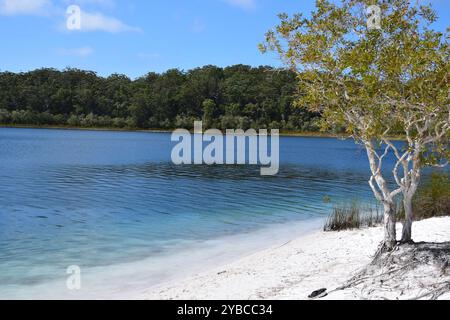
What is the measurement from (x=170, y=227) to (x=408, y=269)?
9.14 metres

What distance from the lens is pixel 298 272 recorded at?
9094mm

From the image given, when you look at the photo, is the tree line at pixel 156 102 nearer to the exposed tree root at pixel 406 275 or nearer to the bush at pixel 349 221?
the bush at pixel 349 221

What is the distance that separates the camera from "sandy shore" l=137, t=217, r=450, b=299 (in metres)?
7.67

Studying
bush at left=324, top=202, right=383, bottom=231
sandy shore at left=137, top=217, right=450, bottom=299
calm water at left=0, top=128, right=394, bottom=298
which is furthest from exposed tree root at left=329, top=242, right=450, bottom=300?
bush at left=324, top=202, right=383, bottom=231

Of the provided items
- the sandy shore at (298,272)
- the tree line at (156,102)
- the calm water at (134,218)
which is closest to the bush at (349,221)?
the sandy shore at (298,272)

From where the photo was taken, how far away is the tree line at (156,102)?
12000 centimetres

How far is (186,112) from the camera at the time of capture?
13488 cm

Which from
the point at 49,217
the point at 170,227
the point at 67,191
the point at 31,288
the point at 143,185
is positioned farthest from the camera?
the point at 143,185

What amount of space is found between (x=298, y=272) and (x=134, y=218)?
9145 mm

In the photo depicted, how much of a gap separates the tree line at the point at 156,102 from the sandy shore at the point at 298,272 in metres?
102

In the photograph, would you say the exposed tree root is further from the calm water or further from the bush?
the bush

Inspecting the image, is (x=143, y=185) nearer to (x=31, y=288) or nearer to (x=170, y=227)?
(x=170, y=227)

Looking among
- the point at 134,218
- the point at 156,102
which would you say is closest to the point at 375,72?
the point at 134,218
